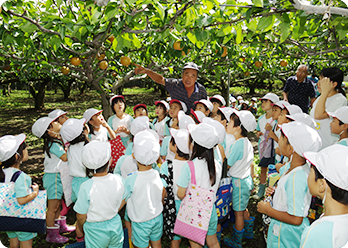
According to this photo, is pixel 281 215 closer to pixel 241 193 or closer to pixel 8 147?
pixel 241 193

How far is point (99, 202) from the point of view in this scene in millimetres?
2129

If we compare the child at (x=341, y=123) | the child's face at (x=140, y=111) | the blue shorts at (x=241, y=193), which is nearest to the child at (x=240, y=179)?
the blue shorts at (x=241, y=193)

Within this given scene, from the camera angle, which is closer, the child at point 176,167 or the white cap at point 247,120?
the child at point 176,167

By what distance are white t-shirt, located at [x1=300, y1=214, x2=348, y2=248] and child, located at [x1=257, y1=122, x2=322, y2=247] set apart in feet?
1.45

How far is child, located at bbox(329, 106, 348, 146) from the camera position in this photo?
104 inches

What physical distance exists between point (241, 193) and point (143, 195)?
1.22 meters

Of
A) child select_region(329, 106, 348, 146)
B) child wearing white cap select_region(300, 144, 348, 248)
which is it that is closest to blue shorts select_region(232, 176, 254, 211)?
child select_region(329, 106, 348, 146)

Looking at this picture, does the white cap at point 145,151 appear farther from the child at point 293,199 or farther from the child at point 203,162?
the child at point 293,199

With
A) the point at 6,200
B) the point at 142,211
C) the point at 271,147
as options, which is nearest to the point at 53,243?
the point at 6,200

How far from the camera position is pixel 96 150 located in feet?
7.21

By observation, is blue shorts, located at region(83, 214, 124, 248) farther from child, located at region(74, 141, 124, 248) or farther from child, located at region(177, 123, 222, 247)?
child, located at region(177, 123, 222, 247)

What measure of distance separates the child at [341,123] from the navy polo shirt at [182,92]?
79.9 inches

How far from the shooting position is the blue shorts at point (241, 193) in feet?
9.37

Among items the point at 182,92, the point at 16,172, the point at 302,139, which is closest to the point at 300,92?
the point at 182,92
